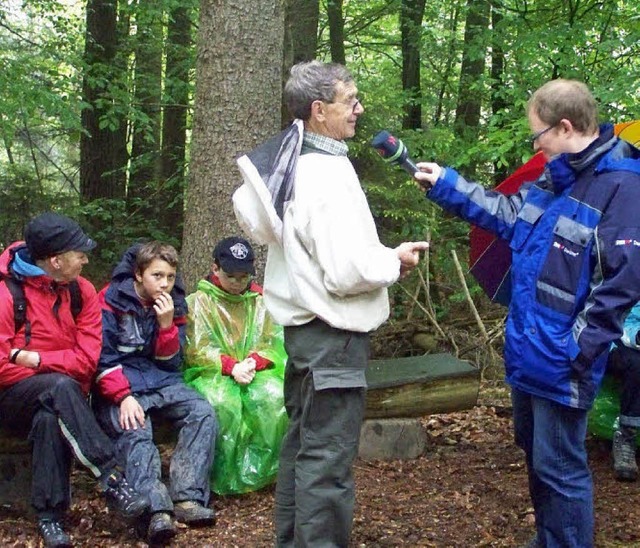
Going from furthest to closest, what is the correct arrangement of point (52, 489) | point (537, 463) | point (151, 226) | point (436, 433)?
1. point (151, 226)
2. point (436, 433)
3. point (52, 489)
4. point (537, 463)

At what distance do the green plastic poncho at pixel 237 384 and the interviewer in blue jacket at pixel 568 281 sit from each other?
1622mm

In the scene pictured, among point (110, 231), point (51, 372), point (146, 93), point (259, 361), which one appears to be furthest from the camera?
point (146, 93)

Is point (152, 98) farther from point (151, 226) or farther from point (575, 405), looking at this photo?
point (575, 405)

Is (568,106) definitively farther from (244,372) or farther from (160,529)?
(160,529)

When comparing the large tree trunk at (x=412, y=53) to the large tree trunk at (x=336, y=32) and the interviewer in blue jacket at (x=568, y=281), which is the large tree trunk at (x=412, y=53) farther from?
the interviewer in blue jacket at (x=568, y=281)

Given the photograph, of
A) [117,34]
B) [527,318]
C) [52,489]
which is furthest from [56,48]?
[527,318]

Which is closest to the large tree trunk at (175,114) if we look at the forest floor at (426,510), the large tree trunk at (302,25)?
the large tree trunk at (302,25)

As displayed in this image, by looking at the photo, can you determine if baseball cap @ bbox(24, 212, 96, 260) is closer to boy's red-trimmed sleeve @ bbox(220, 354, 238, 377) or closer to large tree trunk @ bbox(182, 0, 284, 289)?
boy's red-trimmed sleeve @ bbox(220, 354, 238, 377)

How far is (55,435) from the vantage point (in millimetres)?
3730

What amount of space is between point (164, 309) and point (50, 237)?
2.28 feet

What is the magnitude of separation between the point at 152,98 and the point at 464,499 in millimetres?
7259

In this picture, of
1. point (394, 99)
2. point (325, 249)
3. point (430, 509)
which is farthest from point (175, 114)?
point (325, 249)

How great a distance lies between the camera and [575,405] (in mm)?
2869

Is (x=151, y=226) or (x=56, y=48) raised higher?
(x=56, y=48)
